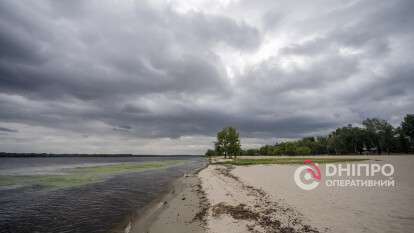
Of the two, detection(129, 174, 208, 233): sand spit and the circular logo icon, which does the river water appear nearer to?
detection(129, 174, 208, 233): sand spit

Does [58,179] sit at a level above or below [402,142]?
below

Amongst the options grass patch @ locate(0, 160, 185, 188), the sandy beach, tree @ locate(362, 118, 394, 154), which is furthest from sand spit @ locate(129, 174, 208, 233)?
tree @ locate(362, 118, 394, 154)

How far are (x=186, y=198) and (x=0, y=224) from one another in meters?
13.0

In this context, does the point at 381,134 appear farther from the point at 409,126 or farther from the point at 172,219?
the point at 172,219

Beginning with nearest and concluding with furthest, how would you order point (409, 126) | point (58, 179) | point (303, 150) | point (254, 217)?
point (254, 217) → point (58, 179) → point (409, 126) → point (303, 150)

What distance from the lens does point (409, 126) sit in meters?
123

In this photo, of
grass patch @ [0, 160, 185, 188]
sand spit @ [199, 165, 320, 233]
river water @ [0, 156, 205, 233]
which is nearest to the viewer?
sand spit @ [199, 165, 320, 233]

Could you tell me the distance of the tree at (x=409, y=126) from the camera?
122 m

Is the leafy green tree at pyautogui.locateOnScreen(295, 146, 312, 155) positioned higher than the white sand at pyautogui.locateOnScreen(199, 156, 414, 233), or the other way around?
the white sand at pyautogui.locateOnScreen(199, 156, 414, 233)

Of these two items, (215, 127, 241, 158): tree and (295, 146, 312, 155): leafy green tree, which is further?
(295, 146, 312, 155): leafy green tree

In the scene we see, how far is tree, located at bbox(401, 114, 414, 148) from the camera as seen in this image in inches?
4818

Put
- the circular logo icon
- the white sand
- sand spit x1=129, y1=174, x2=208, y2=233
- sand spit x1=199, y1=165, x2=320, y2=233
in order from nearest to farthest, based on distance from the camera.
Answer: the white sand, sand spit x1=199, y1=165, x2=320, y2=233, sand spit x1=129, y1=174, x2=208, y2=233, the circular logo icon

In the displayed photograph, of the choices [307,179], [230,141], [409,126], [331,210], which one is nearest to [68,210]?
[331,210]

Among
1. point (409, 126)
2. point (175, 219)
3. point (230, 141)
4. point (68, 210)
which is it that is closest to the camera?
point (175, 219)
